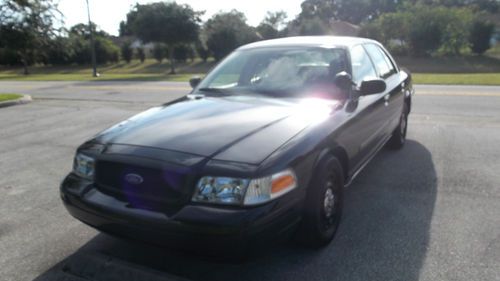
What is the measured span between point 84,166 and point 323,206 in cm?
177

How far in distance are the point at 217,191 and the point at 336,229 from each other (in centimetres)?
131

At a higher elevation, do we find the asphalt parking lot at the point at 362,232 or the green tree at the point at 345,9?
the green tree at the point at 345,9

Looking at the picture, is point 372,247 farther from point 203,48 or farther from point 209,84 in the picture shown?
point 203,48

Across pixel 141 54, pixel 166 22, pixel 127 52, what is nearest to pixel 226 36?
pixel 166 22

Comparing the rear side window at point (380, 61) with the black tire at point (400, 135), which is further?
the black tire at point (400, 135)

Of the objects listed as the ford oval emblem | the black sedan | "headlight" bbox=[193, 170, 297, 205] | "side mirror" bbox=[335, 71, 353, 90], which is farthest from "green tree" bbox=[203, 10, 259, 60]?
"headlight" bbox=[193, 170, 297, 205]

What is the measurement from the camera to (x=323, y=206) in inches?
128

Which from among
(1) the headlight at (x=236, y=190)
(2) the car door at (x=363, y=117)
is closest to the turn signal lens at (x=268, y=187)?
(1) the headlight at (x=236, y=190)

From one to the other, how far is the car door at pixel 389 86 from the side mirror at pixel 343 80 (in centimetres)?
102

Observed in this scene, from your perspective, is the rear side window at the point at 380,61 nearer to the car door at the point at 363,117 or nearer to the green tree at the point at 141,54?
the car door at the point at 363,117

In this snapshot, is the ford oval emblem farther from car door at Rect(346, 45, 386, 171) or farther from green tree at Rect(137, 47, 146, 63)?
green tree at Rect(137, 47, 146, 63)

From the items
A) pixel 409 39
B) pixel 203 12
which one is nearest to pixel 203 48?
pixel 203 12

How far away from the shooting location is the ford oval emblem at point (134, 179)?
2.81 m

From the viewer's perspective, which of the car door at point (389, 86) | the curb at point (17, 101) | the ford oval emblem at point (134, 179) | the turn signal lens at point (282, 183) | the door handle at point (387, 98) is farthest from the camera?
the curb at point (17, 101)
